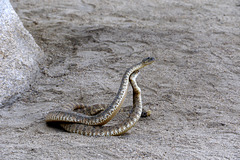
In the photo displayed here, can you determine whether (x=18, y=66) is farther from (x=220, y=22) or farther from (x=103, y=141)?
(x=220, y=22)

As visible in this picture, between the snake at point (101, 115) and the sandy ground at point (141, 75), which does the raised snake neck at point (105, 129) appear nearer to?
the snake at point (101, 115)

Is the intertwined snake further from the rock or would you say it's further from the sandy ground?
the rock

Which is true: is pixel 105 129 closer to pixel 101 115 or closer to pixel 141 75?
pixel 101 115

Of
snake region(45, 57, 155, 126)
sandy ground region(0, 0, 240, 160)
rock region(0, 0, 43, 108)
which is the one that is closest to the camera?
sandy ground region(0, 0, 240, 160)

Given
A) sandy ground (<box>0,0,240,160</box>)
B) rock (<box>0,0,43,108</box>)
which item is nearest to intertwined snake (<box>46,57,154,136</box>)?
sandy ground (<box>0,0,240,160</box>)

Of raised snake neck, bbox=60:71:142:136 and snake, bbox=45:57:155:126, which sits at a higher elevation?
snake, bbox=45:57:155:126

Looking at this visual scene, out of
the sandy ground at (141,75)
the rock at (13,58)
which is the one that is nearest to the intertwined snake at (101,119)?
the sandy ground at (141,75)
